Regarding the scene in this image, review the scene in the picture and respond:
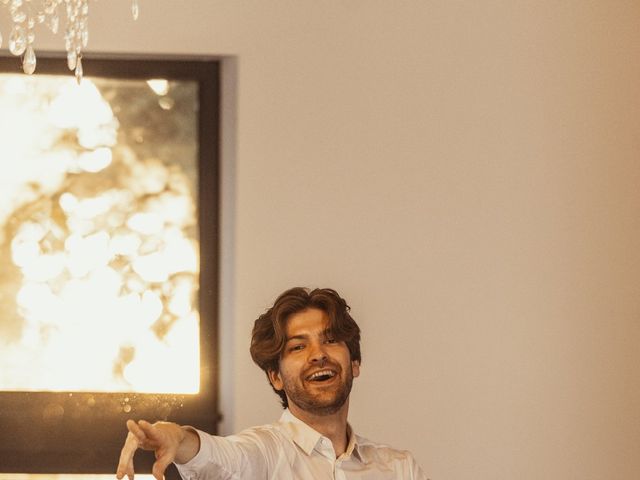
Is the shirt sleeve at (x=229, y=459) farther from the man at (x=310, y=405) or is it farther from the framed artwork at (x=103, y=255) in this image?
the framed artwork at (x=103, y=255)

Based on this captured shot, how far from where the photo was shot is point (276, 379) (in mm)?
2629

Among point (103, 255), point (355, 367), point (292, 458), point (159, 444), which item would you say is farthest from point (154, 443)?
point (103, 255)

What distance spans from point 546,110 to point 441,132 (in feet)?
1.18

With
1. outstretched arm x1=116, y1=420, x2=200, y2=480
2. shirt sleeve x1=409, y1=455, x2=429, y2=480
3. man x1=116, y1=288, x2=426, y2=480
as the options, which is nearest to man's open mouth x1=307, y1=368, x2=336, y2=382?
man x1=116, y1=288, x2=426, y2=480

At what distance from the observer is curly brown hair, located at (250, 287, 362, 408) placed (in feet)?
8.51

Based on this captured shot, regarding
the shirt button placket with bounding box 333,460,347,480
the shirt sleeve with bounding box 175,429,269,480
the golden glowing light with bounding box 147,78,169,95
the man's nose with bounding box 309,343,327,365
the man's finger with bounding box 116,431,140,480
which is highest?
the golden glowing light with bounding box 147,78,169,95

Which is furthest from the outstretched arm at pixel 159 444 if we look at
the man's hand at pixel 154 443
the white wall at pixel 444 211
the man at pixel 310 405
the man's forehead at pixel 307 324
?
the white wall at pixel 444 211

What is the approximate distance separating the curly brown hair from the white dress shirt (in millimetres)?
158

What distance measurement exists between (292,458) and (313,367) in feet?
0.74

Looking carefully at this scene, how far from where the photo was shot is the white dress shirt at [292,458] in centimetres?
222

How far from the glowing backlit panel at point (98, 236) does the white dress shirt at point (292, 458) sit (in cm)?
85

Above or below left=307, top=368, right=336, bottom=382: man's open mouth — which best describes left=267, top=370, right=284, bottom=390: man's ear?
below

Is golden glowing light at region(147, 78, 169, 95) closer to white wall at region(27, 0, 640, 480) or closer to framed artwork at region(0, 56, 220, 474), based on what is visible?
framed artwork at region(0, 56, 220, 474)

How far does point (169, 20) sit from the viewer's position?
10.9ft
